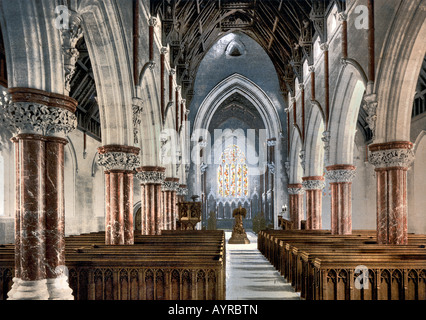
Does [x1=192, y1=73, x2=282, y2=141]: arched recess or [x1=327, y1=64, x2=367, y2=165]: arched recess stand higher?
[x1=192, y1=73, x2=282, y2=141]: arched recess

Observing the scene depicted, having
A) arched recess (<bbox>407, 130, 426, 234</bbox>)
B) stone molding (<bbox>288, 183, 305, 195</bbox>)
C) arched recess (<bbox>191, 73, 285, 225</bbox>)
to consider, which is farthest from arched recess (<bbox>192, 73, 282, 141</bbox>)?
arched recess (<bbox>407, 130, 426, 234</bbox>)

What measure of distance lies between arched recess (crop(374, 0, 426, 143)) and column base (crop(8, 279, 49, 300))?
7780 mm

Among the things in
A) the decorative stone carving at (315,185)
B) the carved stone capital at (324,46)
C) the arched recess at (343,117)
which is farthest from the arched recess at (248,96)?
the arched recess at (343,117)

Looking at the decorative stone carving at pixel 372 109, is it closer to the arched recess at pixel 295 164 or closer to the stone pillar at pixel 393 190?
the stone pillar at pixel 393 190

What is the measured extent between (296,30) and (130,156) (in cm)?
1295

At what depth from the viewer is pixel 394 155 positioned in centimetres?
973

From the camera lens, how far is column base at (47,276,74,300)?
→ 528 centimetres

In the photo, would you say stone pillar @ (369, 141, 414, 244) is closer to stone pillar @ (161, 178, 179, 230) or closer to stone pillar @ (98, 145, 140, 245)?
stone pillar @ (98, 145, 140, 245)

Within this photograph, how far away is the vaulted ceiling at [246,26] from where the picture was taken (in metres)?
16.0

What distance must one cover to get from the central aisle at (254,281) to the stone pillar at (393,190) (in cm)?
253

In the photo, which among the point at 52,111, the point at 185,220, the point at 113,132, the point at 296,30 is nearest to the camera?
the point at 52,111
